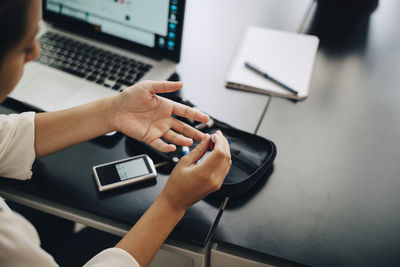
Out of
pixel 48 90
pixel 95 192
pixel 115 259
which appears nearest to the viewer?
pixel 115 259

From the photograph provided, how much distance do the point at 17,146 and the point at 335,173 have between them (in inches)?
27.8

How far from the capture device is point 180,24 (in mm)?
867

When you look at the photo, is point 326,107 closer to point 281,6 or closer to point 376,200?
point 376,200

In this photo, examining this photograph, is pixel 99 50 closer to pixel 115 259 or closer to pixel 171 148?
pixel 171 148

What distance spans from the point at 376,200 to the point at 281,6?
2.60 feet

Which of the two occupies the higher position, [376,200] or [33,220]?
[376,200]

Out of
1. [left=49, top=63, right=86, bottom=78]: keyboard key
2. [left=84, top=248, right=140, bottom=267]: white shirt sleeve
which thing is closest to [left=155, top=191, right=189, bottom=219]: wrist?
[left=84, top=248, right=140, bottom=267]: white shirt sleeve

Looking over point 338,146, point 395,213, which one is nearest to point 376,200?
point 395,213

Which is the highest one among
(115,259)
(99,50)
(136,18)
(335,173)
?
(136,18)

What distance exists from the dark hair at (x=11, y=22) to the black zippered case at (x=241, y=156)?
14.5 inches

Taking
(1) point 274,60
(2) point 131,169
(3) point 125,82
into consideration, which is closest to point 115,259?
(2) point 131,169

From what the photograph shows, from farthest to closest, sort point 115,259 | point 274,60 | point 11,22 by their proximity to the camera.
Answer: point 274,60, point 115,259, point 11,22

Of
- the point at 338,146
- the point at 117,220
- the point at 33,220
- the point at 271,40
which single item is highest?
the point at 271,40

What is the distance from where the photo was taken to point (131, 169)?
72 cm
